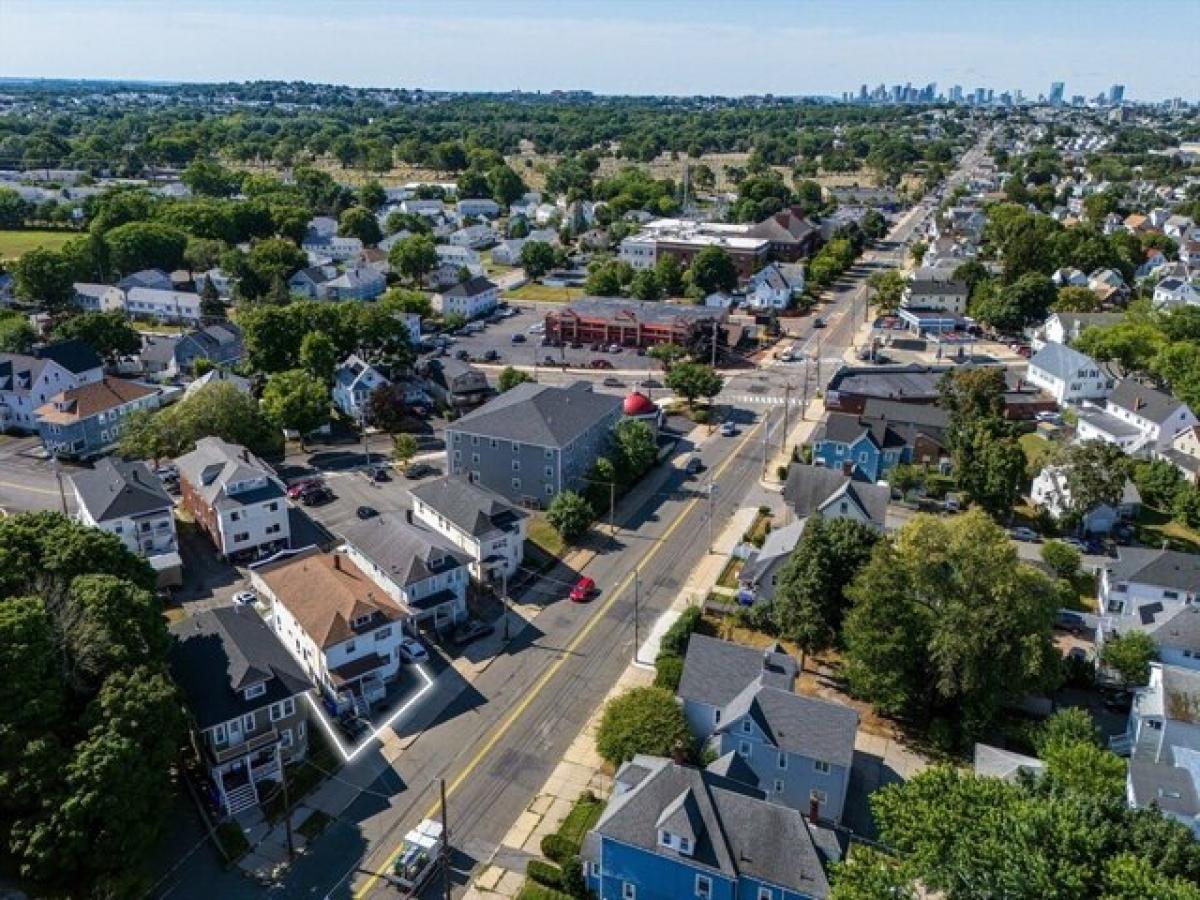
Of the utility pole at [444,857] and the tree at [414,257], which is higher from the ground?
the tree at [414,257]

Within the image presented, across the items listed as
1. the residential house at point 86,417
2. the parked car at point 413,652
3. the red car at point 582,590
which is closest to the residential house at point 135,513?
the residential house at point 86,417

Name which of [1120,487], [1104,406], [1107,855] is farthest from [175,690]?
[1104,406]

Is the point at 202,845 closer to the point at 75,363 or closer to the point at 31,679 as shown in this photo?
the point at 31,679

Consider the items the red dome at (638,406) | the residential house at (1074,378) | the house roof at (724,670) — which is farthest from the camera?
the residential house at (1074,378)

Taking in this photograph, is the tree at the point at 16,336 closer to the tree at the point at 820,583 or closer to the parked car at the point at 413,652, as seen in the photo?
the parked car at the point at 413,652

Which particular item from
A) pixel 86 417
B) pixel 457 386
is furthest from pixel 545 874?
pixel 86 417

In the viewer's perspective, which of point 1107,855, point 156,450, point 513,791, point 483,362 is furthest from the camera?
point 483,362
